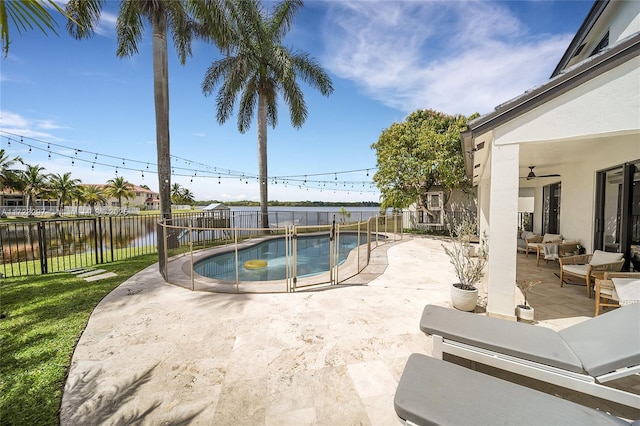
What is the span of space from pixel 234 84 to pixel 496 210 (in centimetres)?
1329

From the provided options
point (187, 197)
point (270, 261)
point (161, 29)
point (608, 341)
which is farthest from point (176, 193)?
point (608, 341)

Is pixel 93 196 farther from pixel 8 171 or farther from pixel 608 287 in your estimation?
pixel 608 287

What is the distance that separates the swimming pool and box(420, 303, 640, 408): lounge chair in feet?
19.1

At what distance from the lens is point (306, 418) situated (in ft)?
6.87

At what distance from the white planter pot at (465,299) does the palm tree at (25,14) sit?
5397mm

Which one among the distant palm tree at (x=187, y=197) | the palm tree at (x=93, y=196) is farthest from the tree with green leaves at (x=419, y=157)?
the distant palm tree at (x=187, y=197)

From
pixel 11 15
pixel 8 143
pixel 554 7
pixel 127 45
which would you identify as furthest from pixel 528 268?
pixel 8 143

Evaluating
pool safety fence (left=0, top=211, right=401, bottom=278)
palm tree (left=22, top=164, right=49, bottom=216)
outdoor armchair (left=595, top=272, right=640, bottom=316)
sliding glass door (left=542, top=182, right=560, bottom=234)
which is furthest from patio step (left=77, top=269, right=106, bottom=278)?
palm tree (left=22, top=164, right=49, bottom=216)

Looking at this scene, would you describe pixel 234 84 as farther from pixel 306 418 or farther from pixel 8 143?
pixel 306 418

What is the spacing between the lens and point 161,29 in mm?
9180

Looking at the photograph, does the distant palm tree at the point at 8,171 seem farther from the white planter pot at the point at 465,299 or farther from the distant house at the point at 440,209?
the white planter pot at the point at 465,299

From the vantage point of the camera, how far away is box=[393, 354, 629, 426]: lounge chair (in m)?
1.57

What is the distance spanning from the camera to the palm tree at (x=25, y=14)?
55.2 inches

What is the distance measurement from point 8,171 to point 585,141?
4548cm
